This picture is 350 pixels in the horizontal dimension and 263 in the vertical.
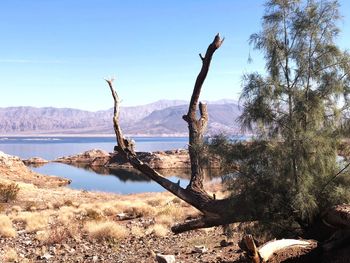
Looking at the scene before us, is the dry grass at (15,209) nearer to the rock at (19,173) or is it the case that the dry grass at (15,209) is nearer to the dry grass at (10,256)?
the dry grass at (10,256)

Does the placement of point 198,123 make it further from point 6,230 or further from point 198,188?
point 6,230

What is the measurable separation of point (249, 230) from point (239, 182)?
4.19 ft

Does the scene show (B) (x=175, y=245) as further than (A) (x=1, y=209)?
No

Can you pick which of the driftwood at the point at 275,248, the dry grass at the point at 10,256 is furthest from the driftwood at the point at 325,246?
the dry grass at the point at 10,256

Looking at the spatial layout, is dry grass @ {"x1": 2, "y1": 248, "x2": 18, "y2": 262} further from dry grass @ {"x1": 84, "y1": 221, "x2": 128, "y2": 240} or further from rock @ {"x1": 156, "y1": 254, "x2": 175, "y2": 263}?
rock @ {"x1": 156, "y1": 254, "x2": 175, "y2": 263}

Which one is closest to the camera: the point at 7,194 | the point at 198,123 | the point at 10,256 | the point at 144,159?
the point at 198,123

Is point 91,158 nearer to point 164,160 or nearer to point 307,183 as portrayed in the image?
point 164,160

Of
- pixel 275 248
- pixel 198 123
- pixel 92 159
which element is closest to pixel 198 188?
pixel 198 123

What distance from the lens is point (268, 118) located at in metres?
12.1

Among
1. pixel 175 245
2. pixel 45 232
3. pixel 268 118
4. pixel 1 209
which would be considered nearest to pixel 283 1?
pixel 268 118

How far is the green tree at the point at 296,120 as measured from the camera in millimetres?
11398

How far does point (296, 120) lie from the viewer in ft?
38.3

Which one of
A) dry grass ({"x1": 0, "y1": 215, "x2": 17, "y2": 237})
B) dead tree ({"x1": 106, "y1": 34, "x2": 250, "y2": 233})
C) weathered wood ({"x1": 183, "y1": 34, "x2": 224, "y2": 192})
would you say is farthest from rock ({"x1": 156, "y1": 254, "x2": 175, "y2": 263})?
dry grass ({"x1": 0, "y1": 215, "x2": 17, "y2": 237})

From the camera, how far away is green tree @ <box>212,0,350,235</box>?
11398 mm
